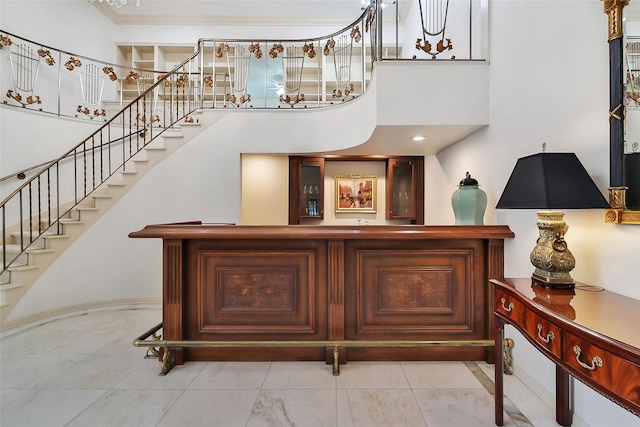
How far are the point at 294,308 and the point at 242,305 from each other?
1.40 feet

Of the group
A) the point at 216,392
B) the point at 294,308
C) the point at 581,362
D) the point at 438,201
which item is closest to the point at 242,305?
the point at 294,308

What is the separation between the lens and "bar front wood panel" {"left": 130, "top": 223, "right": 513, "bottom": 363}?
2.33 metres

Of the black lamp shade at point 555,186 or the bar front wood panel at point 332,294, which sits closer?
the black lamp shade at point 555,186

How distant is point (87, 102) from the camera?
210 inches

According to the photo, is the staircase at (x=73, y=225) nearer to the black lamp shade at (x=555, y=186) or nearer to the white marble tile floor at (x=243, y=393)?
the white marble tile floor at (x=243, y=393)

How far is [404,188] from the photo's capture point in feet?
16.0

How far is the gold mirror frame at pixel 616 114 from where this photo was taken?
139 centimetres

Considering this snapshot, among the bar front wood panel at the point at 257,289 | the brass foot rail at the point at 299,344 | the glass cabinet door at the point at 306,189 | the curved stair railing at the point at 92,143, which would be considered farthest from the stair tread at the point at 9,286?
the glass cabinet door at the point at 306,189

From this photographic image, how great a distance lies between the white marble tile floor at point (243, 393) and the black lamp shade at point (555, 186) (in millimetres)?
1312

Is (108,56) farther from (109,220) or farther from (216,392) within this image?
(216,392)

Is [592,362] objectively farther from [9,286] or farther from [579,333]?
[9,286]

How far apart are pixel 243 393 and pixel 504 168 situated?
2605 mm

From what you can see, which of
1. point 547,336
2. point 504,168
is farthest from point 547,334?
point 504,168

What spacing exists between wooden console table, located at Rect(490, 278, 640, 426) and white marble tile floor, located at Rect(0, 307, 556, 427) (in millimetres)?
380
